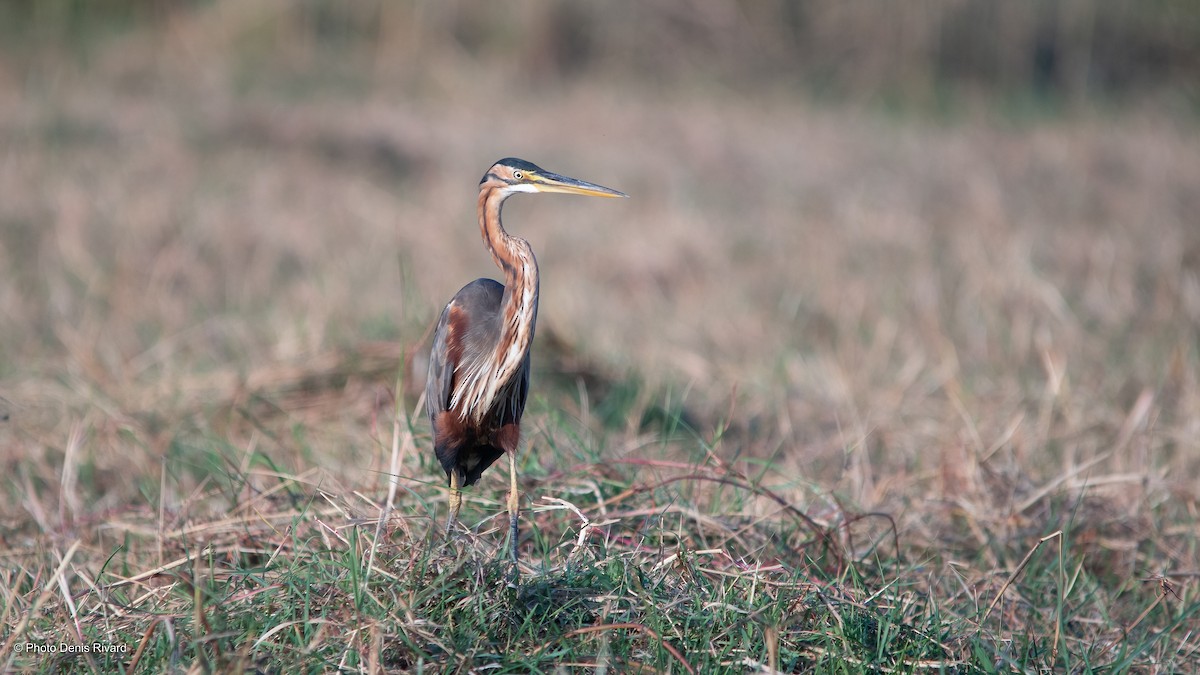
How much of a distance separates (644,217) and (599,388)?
3754 mm

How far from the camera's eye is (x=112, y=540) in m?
3.33

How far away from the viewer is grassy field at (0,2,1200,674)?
251cm

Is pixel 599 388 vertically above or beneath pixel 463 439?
beneath

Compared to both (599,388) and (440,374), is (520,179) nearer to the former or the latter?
(440,374)

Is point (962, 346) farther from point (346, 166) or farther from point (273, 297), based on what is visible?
point (346, 166)

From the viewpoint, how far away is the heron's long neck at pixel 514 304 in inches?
97.3


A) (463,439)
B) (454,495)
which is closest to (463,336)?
(463,439)

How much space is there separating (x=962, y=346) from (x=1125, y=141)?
6.14 metres

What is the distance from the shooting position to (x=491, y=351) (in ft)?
8.33

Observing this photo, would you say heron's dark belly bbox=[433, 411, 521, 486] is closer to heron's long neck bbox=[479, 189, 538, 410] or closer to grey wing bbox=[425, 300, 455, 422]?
grey wing bbox=[425, 300, 455, 422]

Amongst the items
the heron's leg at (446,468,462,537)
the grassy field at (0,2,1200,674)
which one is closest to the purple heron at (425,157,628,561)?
the heron's leg at (446,468,462,537)

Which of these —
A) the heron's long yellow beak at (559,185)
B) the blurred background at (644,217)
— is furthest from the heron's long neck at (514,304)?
the blurred background at (644,217)

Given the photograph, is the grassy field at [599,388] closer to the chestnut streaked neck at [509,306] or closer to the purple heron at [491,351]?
the purple heron at [491,351]

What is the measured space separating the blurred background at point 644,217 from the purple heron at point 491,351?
34.4 inches
